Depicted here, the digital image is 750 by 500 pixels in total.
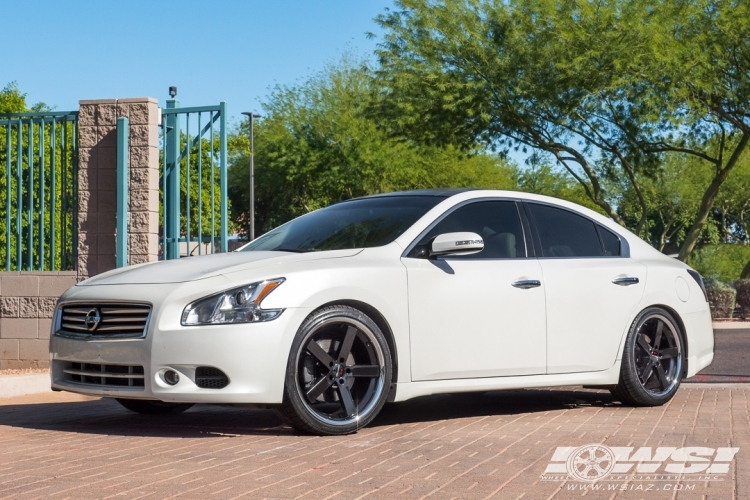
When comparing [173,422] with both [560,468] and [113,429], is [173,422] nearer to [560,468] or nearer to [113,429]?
[113,429]

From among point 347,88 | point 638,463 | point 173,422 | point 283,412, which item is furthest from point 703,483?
point 347,88

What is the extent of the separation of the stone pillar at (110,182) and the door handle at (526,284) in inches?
212

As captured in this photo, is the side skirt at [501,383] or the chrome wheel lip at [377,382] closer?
the chrome wheel lip at [377,382]

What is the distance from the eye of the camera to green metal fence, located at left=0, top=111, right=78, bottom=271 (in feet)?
40.3

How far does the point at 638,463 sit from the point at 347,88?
45.9 meters

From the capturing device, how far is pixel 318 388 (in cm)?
688

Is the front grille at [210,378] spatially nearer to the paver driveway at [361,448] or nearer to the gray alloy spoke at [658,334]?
the paver driveway at [361,448]

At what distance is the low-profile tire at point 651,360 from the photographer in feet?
28.2

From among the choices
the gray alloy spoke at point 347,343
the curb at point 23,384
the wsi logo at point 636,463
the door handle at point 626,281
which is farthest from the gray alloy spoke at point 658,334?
the curb at point 23,384

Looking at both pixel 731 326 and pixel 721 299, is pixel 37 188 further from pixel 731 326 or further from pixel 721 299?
pixel 721 299

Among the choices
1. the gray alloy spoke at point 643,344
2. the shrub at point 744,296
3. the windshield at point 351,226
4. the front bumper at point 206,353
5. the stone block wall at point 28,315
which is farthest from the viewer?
the shrub at point 744,296

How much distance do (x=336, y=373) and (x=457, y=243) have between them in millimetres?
1192

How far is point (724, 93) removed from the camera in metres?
27.5

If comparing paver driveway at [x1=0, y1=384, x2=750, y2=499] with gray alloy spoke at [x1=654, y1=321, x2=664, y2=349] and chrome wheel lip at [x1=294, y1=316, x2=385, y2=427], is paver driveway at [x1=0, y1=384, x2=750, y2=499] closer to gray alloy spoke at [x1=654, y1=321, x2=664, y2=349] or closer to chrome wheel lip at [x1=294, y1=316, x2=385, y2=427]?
chrome wheel lip at [x1=294, y1=316, x2=385, y2=427]
